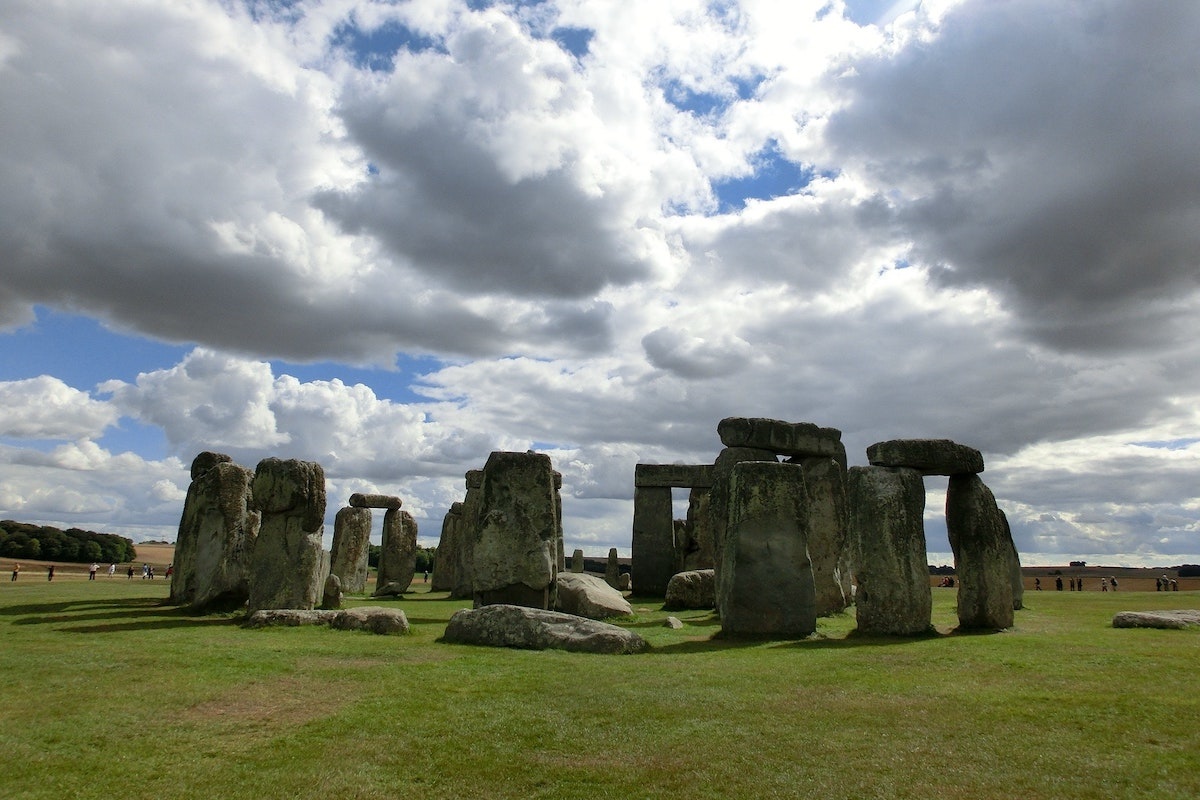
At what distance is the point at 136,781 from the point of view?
5.82 m

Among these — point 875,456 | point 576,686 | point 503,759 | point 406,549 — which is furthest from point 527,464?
point 406,549

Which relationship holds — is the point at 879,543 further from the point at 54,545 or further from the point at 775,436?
the point at 54,545

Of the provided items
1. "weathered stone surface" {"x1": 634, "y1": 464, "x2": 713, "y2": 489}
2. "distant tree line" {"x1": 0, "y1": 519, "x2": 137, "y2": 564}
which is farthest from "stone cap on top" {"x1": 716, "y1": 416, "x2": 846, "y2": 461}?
"distant tree line" {"x1": 0, "y1": 519, "x2": 137, "y2": 564}

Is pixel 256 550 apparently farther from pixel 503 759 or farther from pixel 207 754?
pixel 503 759

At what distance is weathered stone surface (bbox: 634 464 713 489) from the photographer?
92.0 feet

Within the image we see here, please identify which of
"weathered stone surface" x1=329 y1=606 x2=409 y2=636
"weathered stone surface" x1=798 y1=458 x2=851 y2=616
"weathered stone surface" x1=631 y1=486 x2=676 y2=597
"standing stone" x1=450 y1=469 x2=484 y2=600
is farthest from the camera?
"weathered stone surface" x1=631 y1=486 x2=676 y2=597

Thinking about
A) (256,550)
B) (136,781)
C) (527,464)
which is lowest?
(136,781)

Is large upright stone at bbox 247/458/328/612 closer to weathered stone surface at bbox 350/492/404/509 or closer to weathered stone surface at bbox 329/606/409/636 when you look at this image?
weathered stone surface at bbox 329/606/409/636

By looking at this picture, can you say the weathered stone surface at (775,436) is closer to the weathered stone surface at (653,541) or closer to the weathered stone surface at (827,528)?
the weathered stone surface at (827,528)

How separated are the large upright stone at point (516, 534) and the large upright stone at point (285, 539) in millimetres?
3037

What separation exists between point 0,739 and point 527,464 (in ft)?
32.9

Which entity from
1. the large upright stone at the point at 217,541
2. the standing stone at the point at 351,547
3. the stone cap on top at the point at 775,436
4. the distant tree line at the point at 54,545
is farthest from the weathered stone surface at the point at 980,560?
the distant tree line at the point at 54,545

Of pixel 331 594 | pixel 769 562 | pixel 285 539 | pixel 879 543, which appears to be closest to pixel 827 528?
pixel 879 543

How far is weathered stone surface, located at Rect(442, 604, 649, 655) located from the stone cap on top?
9142 mm
